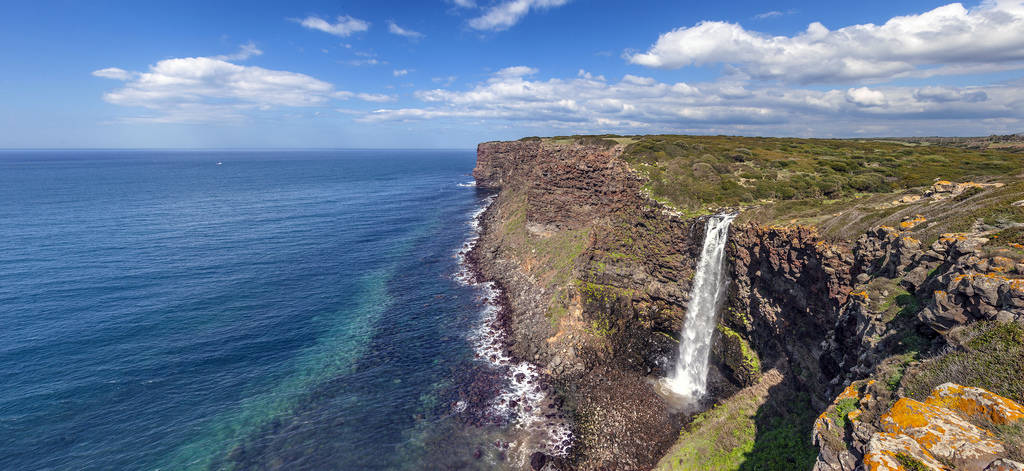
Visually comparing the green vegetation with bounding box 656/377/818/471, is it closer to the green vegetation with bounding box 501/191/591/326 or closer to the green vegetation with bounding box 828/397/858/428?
the green vegetation with bounding box 828/397/858/428

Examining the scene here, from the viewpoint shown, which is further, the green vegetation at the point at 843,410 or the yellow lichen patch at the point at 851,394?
the yellow lichen patch at the point at 851,394

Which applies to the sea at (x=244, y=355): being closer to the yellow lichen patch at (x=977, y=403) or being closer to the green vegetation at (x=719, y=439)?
the green vegetation at (x=719, y=439)

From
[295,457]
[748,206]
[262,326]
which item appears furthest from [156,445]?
[748,206]

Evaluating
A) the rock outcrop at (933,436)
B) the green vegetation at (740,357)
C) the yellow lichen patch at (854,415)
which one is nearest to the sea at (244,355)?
the green vegetation at (740,357)

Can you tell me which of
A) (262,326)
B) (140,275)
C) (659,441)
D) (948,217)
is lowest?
(659,441)

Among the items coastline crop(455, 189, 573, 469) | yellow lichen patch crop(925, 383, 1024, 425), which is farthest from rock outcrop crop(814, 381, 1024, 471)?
coastline crop(455, 189, 573, 469)

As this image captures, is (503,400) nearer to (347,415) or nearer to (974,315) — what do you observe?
(347,415)
